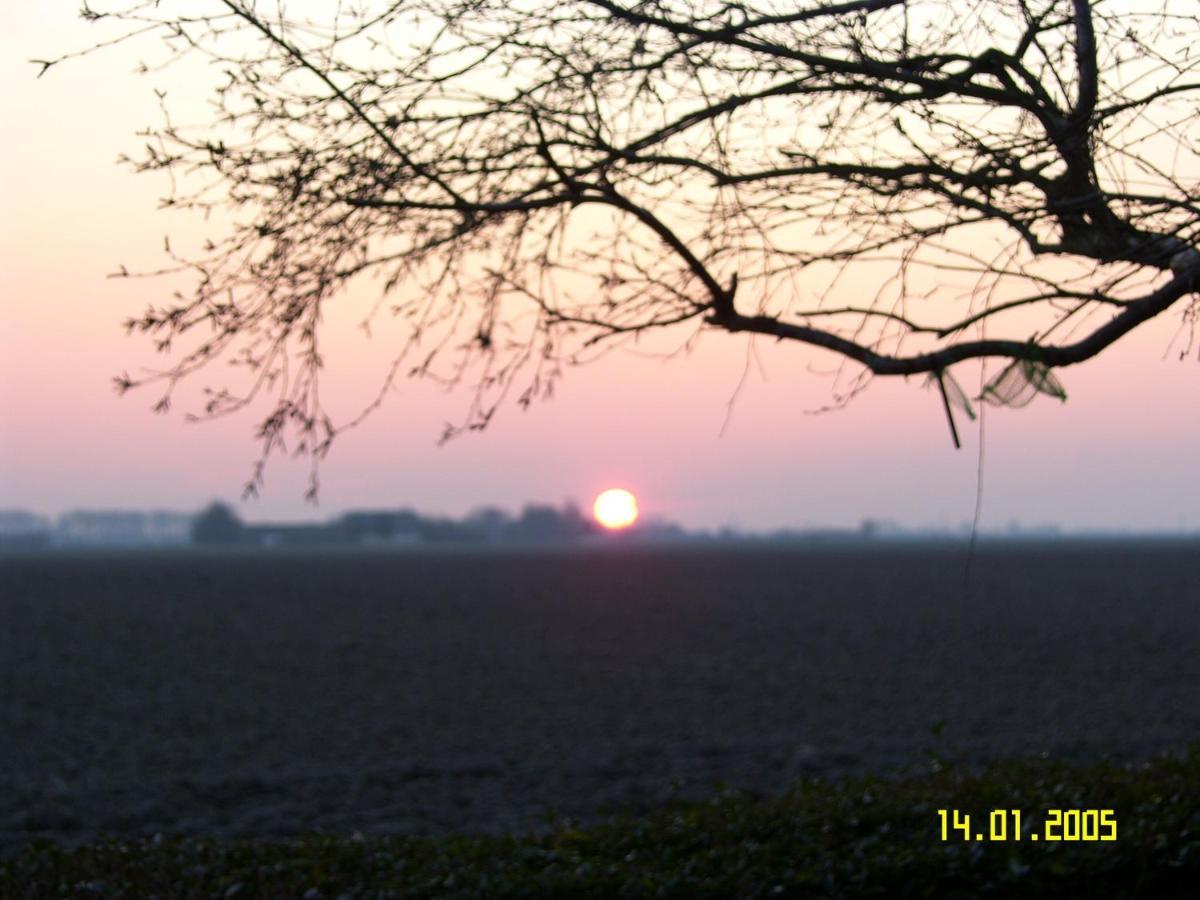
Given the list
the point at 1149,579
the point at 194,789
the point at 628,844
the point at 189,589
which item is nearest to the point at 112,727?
the point at 194,789

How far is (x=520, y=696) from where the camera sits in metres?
A: 21.1

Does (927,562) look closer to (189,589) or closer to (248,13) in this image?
(189,589)

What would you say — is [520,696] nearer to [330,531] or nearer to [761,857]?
[761,857]

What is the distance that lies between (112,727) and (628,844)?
13.9 meters

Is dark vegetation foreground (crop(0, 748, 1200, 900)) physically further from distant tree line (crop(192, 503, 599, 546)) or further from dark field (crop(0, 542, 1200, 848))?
distant tree line (crop(192, 503, 599, 546))

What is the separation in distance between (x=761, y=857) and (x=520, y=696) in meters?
14.8

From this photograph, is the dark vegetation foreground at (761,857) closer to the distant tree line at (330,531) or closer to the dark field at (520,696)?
the dark field at (520,696)

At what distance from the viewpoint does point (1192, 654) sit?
25.2 m
